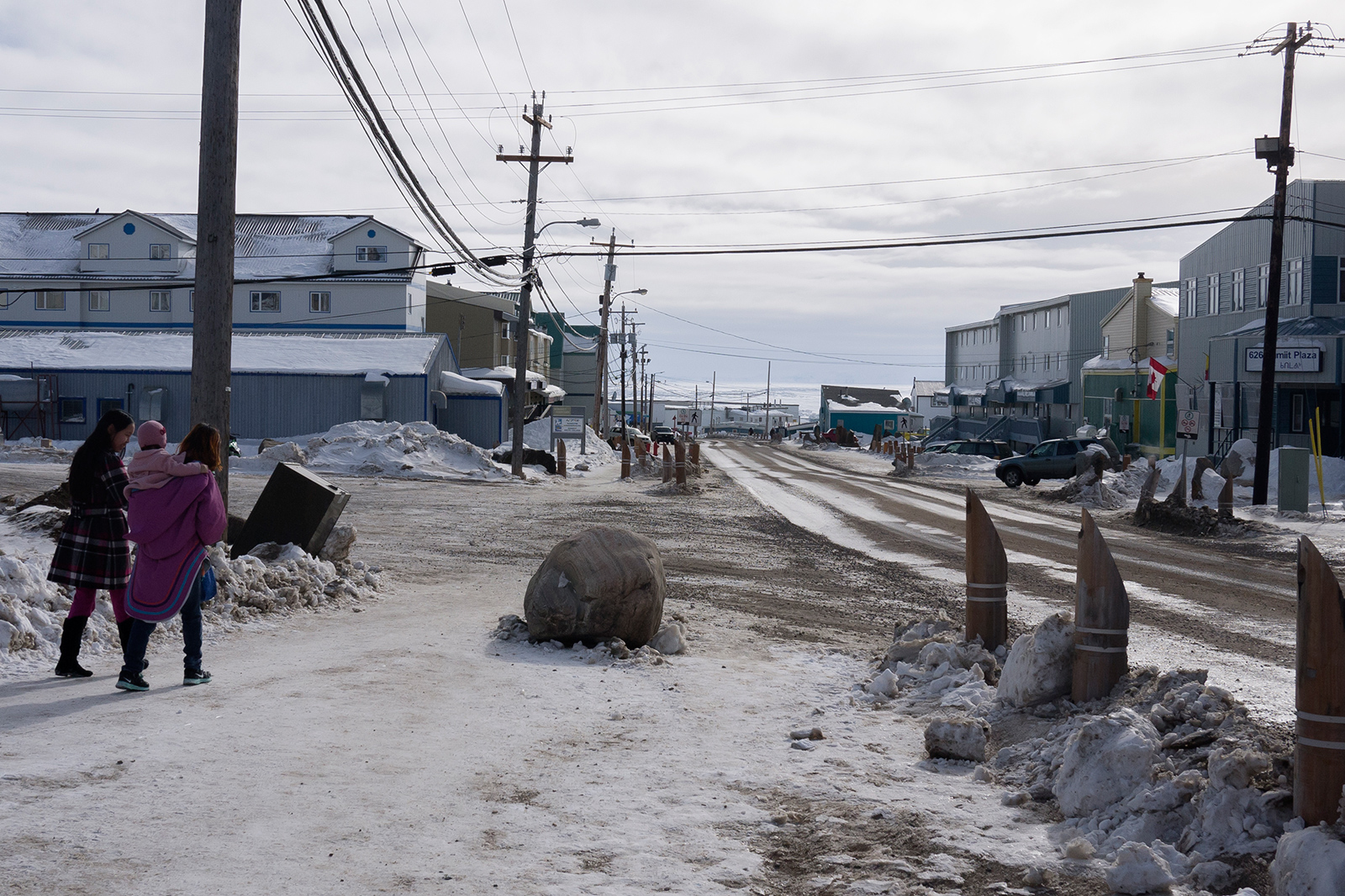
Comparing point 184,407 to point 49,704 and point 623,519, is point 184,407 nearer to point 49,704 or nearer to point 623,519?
point 623,519

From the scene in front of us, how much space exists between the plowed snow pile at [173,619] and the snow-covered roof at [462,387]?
33.0m

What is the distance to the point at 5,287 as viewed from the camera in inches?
2224

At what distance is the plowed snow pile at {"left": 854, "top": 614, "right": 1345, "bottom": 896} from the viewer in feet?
13.2

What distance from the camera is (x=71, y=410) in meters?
41.3

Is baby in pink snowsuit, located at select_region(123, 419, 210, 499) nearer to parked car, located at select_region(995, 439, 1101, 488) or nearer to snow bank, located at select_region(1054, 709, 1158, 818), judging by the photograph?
snow bank, located at select_region(1054, 709, 1158, 818)

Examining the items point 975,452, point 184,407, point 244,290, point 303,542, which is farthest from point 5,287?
point 303,542

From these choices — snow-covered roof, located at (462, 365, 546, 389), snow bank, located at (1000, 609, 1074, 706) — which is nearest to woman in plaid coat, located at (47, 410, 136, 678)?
snow bank, located at (1000, 609, 1074, 706)

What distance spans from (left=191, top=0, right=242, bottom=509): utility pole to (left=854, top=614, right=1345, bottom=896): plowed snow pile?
743 centimetres

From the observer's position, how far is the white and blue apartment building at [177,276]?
5641 centimetres

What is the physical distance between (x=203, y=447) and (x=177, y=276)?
5510 centimetres

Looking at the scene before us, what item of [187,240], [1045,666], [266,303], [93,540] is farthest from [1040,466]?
[187,240]

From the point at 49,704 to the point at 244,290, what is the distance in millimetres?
56091

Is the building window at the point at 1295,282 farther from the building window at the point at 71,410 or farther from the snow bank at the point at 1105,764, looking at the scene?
the building window at the point at 71,410

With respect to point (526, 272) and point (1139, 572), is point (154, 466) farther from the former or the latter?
point (526, 272)
